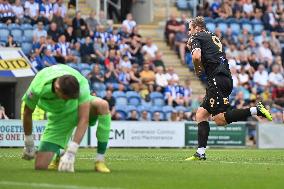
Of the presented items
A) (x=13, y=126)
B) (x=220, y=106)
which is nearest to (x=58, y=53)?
(x=13, y=126)

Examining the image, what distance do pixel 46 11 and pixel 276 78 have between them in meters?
8.74

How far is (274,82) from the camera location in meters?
33.9

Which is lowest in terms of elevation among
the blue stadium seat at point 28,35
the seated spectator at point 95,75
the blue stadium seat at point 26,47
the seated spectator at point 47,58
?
the seated spectator at point 95,75

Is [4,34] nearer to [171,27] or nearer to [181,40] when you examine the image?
[171,27]

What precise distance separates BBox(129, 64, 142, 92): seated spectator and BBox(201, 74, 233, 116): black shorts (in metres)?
14.1

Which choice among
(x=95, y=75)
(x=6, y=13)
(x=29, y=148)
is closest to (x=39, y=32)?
(x=6, y=13)

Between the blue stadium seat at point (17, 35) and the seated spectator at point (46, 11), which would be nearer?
the blue stadium seat at point (17, 35)

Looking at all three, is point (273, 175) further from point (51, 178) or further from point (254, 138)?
point (254, 138)

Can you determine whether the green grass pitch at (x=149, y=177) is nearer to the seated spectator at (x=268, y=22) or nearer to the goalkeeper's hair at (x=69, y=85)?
the goalkeeper's hair at (x=69, y=85)

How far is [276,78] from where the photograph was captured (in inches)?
1342

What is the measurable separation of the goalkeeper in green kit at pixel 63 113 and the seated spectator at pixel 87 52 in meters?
17.7

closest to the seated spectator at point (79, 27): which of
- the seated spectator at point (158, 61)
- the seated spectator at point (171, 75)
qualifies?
the seated spectator at point (158, 61)

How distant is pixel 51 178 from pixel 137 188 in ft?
4.49

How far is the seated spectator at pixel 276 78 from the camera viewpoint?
3378 centimetres
